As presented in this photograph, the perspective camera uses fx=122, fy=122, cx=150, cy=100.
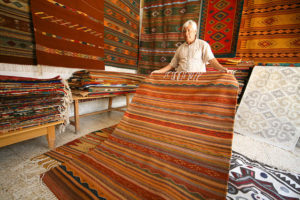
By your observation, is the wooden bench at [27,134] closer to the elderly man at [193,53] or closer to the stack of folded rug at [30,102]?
the stack of folded rug at [30,102]

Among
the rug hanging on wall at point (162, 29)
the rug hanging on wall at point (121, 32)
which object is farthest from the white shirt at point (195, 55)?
the rug hanging on wall at point (121, 32)

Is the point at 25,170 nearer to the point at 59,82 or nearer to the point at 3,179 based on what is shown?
the point at 3,179

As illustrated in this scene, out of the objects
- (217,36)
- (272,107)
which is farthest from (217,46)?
(272,107)

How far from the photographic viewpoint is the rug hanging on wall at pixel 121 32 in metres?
2.28

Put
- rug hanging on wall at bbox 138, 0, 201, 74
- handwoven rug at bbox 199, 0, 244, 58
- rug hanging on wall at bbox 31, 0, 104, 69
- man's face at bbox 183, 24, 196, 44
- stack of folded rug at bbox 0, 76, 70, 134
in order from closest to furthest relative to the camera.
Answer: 1. stack of folded rug at bbox 0, 76, 70, 134
2. rug hanging on wall at bbox 31, 0, 104, 69
3. man's face at bbox 183, 24, 196, 44
4. handwoven rug at bbox 199, 0, 244, 58
5. rug hanging on wall at bbox 138, 0, 201, 74

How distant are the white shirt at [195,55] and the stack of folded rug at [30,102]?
1568 mm

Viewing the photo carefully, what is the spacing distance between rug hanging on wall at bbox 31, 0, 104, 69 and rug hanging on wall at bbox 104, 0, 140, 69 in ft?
0.55

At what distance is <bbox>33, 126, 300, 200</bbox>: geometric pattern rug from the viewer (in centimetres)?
78

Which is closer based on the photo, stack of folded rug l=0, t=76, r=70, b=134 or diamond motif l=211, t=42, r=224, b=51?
stack of folded rug l=0, t=76, r=70, b=134

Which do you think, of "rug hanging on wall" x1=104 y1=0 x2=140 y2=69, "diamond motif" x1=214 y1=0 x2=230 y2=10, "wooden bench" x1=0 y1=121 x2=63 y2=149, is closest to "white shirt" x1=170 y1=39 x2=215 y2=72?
"diamond motif" x1=214 y1=0 x2=230 y2=10

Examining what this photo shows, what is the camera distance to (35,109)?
3.51ft

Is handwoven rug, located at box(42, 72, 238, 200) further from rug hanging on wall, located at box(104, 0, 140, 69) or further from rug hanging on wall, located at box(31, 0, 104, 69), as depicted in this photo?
rug hanging on wall, located at box(104, 0, 140, 69)

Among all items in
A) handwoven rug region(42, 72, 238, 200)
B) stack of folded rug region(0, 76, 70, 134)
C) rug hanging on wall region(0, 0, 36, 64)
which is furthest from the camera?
rug hanging on wall region(0, 0, 36, 64)

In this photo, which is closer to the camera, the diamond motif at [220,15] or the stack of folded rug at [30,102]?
the stack of folded rug at [30,102]
